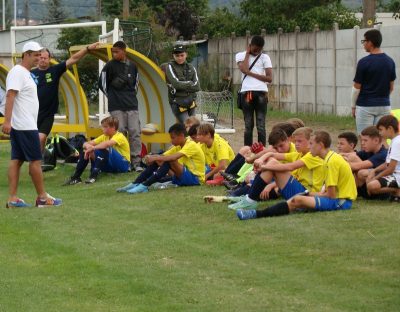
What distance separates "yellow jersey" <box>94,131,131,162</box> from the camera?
16922 millimetres

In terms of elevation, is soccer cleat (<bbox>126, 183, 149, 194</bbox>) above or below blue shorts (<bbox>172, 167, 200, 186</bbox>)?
below

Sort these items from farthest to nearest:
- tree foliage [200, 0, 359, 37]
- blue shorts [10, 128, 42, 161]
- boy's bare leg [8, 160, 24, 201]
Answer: tree foliage [200, 0, 359, 37]
boy's bare leg [8, 160, 24, 201]
blue shorts [10, 128, 42, 161]

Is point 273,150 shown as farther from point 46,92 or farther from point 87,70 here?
point 87,70

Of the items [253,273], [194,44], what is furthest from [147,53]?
[194,44]

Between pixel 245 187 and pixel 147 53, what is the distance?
935cm

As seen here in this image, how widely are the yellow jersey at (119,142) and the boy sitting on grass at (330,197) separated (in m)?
5.32

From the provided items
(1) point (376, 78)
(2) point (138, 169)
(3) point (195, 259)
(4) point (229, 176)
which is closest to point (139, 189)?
(4) point (229, 176)

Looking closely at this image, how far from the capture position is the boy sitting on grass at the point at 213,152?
15211 millimetres

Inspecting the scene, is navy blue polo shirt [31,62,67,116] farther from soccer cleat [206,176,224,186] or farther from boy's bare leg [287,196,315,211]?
boy's bare leg [287,196,315,211]

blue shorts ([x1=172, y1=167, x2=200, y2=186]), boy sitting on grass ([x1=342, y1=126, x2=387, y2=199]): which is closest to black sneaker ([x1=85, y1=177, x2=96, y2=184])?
blue shorts ([x1=172, y1=167, x2=200, y2=186])

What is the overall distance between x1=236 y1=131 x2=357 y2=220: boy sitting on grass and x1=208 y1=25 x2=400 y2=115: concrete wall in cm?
1287

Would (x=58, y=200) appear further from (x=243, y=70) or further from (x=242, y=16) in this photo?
(x=242, y=16)

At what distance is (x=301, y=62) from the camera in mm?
31453

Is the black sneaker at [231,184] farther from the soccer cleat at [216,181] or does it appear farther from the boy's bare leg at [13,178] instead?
the boy's bare leg at [13,178]
